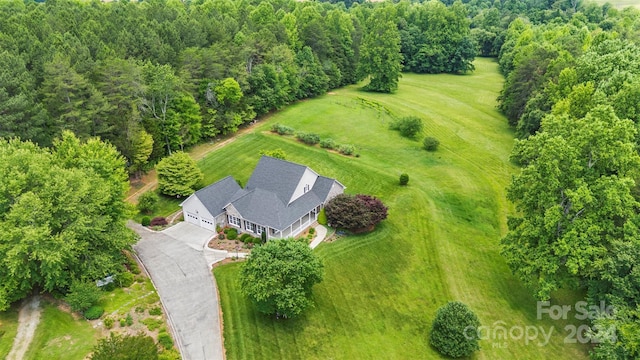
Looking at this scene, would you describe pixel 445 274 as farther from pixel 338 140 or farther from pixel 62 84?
pixel 62 84

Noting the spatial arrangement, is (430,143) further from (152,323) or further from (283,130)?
(152,323)

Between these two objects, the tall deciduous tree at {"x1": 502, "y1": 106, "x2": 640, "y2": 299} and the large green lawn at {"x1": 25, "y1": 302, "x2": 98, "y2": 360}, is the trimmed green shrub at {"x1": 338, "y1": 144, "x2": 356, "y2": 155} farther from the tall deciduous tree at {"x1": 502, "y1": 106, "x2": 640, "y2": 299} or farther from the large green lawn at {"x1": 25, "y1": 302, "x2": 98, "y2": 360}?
the large green lawn at {"x1": 25, "y1": 302, "x2": 98, "y2": 360}

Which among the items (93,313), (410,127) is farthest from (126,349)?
(410,127)

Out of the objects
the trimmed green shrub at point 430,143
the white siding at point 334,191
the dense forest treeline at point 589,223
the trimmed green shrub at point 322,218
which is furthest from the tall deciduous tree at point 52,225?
the trimmed green shrub at point 430,143

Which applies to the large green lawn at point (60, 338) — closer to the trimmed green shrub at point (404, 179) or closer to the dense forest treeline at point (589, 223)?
the dense forest treeline at point (589, 223)

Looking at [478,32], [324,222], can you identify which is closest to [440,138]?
[324,222]

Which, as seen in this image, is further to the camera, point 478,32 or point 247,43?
point 478,32
